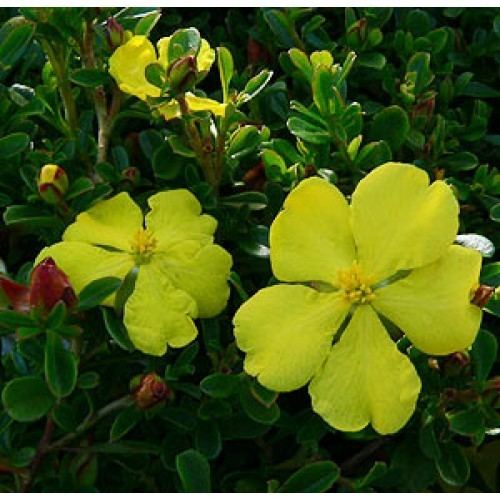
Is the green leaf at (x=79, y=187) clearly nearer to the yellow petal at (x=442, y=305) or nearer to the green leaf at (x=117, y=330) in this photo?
the green leaf at (x=117, y=330)

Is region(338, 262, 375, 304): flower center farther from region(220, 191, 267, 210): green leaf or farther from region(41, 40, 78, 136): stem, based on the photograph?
region(41, 40, 78, 136): stem

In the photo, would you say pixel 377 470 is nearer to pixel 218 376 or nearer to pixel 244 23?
pixel 218 376

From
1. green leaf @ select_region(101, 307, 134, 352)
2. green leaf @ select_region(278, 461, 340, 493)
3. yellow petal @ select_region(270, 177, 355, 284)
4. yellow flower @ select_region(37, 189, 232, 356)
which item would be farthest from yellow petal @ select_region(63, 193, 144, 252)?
green leaf @ select_region(278, 461, 340, 493)

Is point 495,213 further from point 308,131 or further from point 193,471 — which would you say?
point 193,471

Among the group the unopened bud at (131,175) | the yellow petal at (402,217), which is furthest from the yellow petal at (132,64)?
the yellow petal at (402,217)

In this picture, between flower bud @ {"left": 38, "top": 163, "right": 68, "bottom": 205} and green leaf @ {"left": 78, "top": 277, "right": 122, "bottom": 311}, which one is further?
flower bud @ {"left": 38, "top": 163, "right": 68, "bottom": 205}

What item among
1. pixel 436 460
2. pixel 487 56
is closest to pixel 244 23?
pixel 487 56
